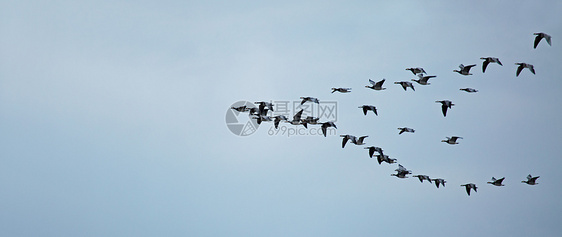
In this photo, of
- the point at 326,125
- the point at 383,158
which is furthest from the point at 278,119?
the point at 383,158

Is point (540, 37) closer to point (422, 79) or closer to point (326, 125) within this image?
point (422, 79)

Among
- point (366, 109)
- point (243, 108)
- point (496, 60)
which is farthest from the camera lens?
point (243, 108)

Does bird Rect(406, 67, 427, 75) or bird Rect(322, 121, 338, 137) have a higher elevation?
bird Rect(406, 67, 427, 75)

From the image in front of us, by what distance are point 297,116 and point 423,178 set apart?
12.4 metres

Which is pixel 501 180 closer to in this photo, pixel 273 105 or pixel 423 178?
pixel 423 178

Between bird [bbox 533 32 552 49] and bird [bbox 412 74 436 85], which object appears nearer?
bird [bbox 533 32 552 49]

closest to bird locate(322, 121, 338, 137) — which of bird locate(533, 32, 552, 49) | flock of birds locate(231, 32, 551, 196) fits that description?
flock of birds locate(231, 32, 551, 196)

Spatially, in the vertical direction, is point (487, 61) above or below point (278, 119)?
above

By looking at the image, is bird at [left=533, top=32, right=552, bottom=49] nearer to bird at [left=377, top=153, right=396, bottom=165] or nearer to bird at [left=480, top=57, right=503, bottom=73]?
bird at [left=480, top=57, right=503, bottom=73]

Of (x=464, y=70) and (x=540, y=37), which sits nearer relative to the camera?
(x=540, y=37)

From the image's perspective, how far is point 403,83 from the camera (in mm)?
60000

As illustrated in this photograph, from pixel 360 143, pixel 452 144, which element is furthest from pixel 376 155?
pixel 452 144

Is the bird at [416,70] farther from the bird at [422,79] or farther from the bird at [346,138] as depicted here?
the bird at [346,138]

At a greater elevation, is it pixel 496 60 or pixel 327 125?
pixel 496 60
